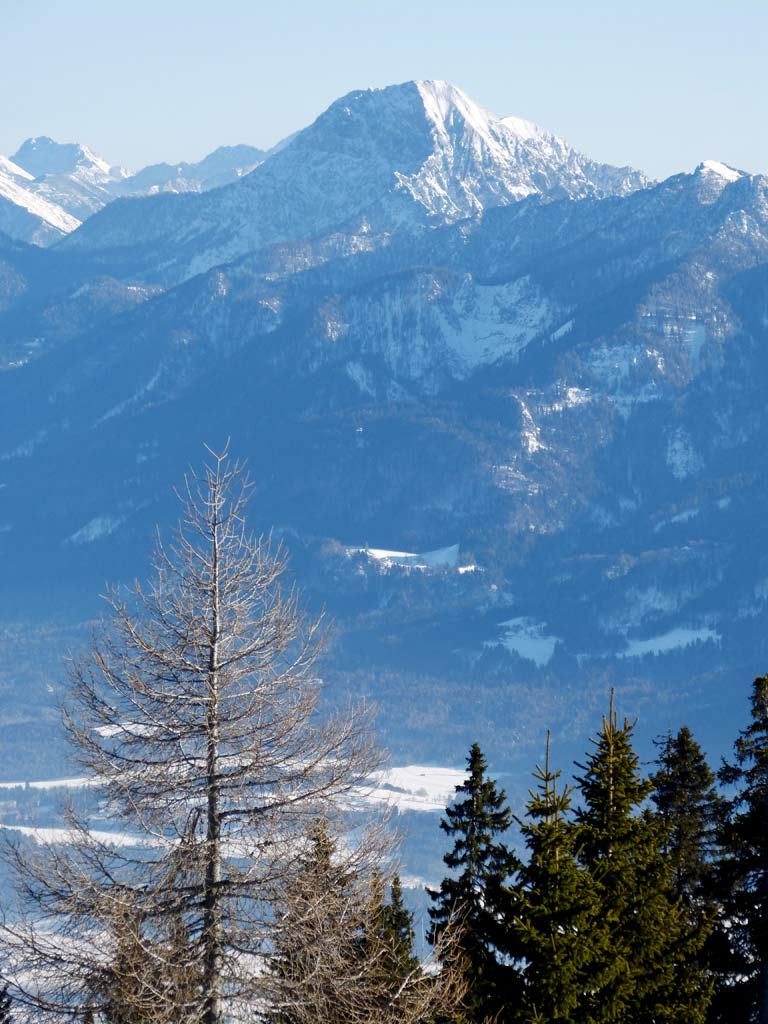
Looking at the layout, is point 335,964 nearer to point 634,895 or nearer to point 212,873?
point 212,873

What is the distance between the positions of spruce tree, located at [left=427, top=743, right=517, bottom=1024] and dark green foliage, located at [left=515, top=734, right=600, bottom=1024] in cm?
88

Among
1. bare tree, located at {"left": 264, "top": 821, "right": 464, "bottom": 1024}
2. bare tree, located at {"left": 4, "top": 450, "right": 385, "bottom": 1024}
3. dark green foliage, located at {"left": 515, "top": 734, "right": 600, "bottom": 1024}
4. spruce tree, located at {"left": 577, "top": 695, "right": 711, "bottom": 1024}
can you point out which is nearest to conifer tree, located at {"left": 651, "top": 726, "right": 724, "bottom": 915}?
spruce tree, located at {"left": 577, "top": 695, "right": 711, "bottom": 1024}

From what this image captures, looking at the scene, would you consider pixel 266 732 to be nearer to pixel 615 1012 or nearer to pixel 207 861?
pixel 207 861

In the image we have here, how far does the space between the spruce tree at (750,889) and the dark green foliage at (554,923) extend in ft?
31.2

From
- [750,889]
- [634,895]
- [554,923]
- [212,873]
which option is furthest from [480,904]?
[212,873]

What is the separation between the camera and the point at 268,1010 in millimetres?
29375

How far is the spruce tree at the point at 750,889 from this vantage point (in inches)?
1468

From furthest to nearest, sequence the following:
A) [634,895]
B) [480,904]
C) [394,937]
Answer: [480,904]
[394,937]
[634,895]

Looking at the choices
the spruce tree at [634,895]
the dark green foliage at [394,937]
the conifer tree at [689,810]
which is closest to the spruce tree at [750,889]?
the conifer tree at [689,810]

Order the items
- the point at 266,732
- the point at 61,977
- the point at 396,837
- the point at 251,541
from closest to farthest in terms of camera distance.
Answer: the point at 61,977 → the point at 266,732 → the point at 396,837 → the point at 251,541

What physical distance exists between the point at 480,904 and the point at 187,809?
852 cm

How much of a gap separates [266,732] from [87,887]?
4.13 meters

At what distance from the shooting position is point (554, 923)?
1123 inches

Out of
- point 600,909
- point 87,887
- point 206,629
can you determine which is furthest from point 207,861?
point 600,909
